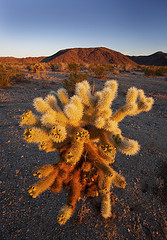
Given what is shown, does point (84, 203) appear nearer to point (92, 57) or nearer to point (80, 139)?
point (80, 139)

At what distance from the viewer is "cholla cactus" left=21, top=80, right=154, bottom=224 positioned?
159cm

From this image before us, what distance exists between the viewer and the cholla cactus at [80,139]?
1587mm

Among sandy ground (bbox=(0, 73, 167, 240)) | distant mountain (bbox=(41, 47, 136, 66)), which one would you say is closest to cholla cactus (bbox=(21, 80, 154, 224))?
sandy ground (bbox=(0, 73, 167, 240))

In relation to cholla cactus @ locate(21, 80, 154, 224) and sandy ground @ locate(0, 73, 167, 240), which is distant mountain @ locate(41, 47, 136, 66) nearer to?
→ sandy ground @ locate(0, 73, 167, 240)

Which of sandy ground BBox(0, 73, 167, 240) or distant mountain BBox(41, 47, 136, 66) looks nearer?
sandy ground BBox(0, 73, 167, 240)

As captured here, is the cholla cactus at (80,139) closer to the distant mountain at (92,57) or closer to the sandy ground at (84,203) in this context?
the sandy ground at (84,203)

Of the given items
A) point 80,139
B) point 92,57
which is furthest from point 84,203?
point 92,57

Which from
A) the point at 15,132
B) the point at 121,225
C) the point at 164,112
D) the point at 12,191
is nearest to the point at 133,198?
the point at 121,225

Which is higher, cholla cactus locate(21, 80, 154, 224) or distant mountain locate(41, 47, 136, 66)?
distant mountain locate(41, 47, 136, 66)

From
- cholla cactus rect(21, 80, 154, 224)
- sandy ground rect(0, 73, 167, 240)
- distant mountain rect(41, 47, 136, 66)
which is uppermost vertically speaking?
distant mountain rect(41, 47, 136, 66)

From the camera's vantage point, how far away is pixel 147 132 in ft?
17.5

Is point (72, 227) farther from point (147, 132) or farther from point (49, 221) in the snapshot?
point (147, 132)

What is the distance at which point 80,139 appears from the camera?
149 cm

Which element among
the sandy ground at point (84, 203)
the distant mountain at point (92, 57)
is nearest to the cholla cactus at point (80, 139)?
the sandy ground at point (84, 203)
